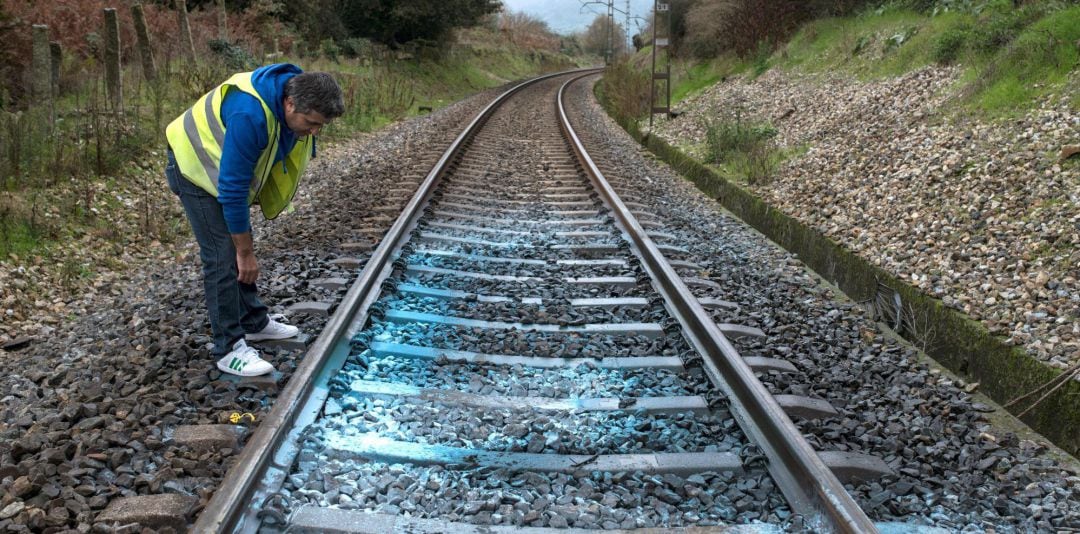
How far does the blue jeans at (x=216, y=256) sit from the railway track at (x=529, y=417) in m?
0.40

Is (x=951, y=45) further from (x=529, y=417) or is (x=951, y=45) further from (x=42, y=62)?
(x=42, y=62)

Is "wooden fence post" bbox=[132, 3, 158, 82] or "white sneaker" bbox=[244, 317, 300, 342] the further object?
"wooden fence post" bbox=[132, 3, 158, 82]

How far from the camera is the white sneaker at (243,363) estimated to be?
3580mm

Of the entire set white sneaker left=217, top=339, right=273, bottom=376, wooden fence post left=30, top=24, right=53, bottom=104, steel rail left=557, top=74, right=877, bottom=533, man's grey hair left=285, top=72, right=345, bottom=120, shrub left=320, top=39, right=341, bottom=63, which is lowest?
steel rail left=557, top=74, right=877, bottom=533

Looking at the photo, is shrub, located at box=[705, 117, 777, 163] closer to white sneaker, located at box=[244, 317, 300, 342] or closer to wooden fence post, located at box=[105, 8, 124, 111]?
wooden fence post, located at box=[105, 8, 124, 111]

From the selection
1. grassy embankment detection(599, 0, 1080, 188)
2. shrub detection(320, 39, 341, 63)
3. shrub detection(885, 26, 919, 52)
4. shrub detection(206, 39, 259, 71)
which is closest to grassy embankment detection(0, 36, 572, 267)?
shrub detection(206, 39, 259, 71)

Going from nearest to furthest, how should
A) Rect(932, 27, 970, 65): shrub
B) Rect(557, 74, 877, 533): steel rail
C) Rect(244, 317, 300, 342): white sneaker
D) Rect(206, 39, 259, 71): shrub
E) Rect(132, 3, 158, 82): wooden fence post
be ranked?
Rect(557, 74, 877, 533): steel rail
Rect(244, 317, 300, 342): white sneaker
Rect(932, 27, 970, 65): shrub
Rect(132, 3, 158, 82): wooden fence post
Rect(206, 39, 259, 71): shrub

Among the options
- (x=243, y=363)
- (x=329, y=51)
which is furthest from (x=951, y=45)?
(x=329, y=51)

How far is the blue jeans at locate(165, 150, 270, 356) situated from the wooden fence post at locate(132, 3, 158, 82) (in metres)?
8.23

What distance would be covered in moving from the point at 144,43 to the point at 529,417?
31.7ft

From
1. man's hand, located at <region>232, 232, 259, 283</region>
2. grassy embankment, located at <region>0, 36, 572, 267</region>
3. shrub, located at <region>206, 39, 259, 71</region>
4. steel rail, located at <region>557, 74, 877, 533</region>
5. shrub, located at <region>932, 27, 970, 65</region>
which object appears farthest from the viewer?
shrub, located at <region>206, 39, 259, 71</region>

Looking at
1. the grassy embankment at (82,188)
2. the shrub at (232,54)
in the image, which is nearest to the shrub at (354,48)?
the shrub at (232,54)

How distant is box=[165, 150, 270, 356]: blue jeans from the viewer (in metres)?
3.59

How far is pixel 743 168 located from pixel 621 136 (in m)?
5.67
